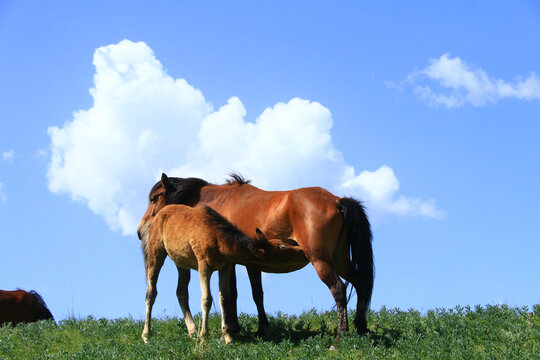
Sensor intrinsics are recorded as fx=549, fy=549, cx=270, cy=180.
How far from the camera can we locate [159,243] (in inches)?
410

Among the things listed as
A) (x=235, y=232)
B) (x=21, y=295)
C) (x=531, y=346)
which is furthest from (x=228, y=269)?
(x=21, y=295)

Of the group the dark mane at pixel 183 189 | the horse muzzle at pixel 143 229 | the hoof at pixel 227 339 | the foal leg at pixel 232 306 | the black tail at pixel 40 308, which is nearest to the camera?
the hoof at pixel 227 339

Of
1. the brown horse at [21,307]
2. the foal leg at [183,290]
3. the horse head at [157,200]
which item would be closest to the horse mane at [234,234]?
the foal leg at [183,290]

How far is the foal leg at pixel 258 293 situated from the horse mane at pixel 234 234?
146 cm

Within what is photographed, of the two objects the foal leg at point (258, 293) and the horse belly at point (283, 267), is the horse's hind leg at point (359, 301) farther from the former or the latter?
the foal leg at point (258, 293)

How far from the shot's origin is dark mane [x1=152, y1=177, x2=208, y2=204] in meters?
12.3

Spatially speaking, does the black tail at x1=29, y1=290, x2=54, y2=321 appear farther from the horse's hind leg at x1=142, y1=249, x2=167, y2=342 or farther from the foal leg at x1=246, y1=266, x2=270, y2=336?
the foal leg at x1=246, y1=266, x2=270, y2=336

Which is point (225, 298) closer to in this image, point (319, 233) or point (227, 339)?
point (227, 339)

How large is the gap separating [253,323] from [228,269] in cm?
205

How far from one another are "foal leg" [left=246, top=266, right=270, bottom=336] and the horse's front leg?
836 mm


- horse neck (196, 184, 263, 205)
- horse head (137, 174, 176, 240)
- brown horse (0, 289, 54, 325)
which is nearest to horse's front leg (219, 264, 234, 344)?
horse neck (196, 184, 263, 205)

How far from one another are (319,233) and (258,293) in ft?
6.19

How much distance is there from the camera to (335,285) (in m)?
9.76

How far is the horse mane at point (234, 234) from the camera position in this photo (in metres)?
9.25
